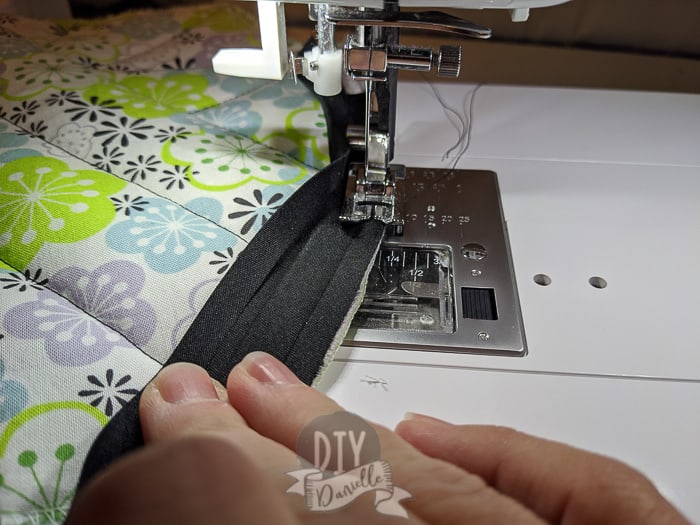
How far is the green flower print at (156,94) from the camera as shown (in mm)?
962

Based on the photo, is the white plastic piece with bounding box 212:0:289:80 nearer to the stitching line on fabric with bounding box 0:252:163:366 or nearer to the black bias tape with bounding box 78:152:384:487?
the black bias tape with bounding box 78:152:384:487

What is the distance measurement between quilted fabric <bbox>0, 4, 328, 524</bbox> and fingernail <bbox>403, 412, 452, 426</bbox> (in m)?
0.26

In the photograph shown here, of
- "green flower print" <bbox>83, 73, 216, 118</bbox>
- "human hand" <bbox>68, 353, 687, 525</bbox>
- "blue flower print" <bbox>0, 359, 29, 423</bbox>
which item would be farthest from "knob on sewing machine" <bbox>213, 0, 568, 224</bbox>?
"blue flower print" <bbox>0, 359, 29, 423</bbox>

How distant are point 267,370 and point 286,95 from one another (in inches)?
24.5

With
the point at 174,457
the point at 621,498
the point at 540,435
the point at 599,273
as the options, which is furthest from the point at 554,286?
the point at 174,457

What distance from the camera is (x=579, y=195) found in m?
0.92

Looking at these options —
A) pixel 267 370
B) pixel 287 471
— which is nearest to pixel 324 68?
pixel 267 370

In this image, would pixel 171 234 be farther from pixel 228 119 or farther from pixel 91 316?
pixel 228 119

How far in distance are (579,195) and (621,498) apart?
57 cm

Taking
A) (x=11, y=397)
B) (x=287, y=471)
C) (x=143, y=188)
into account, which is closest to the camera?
(x=287, y=471)

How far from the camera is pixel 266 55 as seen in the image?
0.75 meters

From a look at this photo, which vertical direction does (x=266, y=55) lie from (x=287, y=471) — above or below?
above

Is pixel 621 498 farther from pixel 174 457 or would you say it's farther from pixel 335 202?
pixel 335 202

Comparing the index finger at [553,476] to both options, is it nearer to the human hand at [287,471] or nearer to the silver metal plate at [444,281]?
the human hand at [287,471]
